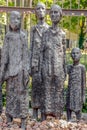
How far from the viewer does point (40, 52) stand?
639cm

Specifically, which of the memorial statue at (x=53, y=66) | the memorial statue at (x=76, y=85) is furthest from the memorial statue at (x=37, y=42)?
the memorial statue at (x=76, y=85)

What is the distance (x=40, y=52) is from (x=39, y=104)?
0.94 metres

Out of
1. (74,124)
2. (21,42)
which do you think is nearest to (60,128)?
(74,124)

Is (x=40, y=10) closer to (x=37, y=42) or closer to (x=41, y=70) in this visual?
(x=37, y=42)

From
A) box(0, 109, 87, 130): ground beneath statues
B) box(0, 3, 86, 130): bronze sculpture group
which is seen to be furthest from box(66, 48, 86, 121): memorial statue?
box(0, 109, 87, 130): ground beneath statues

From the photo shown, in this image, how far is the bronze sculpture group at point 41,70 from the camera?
5.83 m

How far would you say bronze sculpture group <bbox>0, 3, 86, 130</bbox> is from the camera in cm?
583

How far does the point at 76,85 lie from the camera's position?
22.2 feet

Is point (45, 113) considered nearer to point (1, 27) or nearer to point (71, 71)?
point (71, 71)

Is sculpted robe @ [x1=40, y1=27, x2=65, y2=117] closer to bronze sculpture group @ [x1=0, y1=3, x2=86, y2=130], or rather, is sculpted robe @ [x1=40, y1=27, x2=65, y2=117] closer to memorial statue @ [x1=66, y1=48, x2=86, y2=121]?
bronze sculpture group @ [x1=0, y1=3, x2=86, y2=130]

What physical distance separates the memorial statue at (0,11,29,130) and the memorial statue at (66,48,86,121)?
1.09 meters

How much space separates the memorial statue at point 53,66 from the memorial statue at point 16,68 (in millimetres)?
508

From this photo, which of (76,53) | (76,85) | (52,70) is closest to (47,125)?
(52,70)

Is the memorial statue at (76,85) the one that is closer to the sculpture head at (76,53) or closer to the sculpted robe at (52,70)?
the sculpture head at (76,53)
